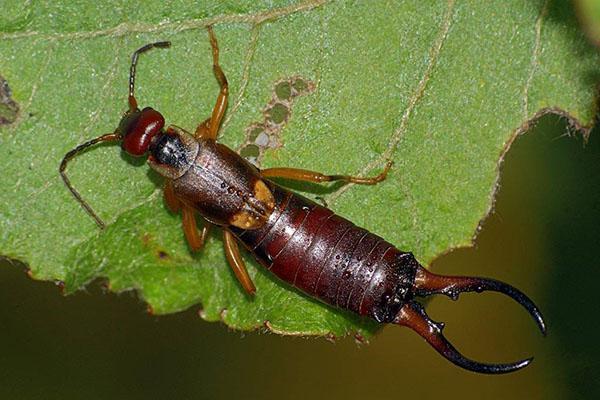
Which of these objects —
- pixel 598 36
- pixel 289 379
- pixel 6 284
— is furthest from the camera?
pixel 289 379

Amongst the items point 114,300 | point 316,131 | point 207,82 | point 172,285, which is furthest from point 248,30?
point 114,300

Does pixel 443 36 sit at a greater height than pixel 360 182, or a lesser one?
greater

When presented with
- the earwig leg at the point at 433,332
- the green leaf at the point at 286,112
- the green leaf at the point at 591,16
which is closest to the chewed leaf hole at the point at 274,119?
the green leaf at the point at 286,112

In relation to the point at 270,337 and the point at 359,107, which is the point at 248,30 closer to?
the point at 359,107

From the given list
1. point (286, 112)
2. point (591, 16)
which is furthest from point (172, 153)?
point (591, 16)

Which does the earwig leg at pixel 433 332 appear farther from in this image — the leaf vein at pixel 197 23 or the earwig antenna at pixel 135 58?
the earwig antenna at pixel 135 58

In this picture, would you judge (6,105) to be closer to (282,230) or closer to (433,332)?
(282,230)
